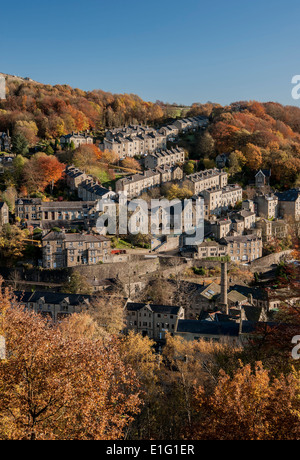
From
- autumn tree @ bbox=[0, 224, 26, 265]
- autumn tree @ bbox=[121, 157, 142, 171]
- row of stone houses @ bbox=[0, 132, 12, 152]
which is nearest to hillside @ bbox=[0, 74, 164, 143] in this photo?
row of stone houses @ bbox=[0, 132, 12, 152]

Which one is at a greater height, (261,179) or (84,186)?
(261,179)

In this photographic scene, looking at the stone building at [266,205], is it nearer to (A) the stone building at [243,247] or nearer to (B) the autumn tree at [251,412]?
(A) the stone building at [243,247]

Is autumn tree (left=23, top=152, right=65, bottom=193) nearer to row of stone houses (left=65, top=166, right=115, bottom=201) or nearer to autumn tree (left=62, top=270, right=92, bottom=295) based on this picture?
row of stone houses (left=65, top=166, right=115, bottom=201)

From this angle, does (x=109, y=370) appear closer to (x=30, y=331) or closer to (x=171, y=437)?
(x=30, y=331)

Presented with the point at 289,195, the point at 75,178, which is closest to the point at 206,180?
the point at 289,195

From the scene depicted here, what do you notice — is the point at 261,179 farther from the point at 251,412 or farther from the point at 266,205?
the point at 251,412

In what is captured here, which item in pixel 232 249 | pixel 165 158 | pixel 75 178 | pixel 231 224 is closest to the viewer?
pixel 232 249

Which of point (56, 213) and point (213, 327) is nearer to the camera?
point (213, 327)
